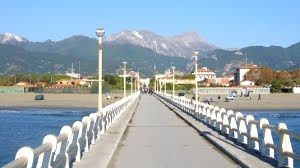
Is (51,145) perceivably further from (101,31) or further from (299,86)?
(299,86)

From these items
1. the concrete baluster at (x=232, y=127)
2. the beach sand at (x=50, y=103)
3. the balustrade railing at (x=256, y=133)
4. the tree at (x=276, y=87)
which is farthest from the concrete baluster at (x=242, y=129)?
the tree at (x=276, y=87)

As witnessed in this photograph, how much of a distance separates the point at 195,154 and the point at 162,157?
4.37 ft

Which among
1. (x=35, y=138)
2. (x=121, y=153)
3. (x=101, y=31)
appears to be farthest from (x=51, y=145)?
(x=35, y=138)

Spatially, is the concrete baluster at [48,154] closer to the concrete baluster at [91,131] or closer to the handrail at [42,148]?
the handrail at [42,148]

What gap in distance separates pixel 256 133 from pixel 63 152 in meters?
7.18

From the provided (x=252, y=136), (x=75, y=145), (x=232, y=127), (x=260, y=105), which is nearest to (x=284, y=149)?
(x=252, y=136)

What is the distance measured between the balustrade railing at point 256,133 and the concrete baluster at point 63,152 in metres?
4.54

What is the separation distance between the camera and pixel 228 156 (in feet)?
54.6

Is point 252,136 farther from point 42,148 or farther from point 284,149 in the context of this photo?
point 42,148

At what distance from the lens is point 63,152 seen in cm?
1182

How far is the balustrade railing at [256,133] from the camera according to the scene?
13305 mm

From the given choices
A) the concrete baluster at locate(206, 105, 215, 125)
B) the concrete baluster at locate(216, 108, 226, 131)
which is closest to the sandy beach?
the concrete baluster at locate(206, 105, 215, 125)

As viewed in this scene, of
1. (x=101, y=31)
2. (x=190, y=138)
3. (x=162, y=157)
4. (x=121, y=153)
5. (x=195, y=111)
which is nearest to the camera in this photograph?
(x=162, y=157)

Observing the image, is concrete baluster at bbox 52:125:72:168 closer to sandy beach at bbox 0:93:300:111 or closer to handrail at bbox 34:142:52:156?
handrail at bbox 34:142:52:156
